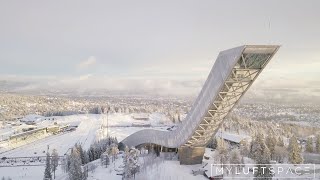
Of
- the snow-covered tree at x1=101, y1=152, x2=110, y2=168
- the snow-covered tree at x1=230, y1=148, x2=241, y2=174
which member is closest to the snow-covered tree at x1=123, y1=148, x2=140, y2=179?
the snow-covered tree at x1=101, y1=152, x2=110, y2=168

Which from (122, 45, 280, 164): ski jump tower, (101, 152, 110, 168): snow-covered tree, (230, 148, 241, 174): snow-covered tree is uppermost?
(122, 45, 280, 164): ski jump tower

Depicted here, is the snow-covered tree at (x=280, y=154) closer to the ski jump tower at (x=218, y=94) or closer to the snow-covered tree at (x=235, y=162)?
the snow-covered tree at (x=235, y=162)

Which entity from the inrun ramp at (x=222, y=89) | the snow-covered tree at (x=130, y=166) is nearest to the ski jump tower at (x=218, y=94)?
the inrun ramp at (x=222, y=89)

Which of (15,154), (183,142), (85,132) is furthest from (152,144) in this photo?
(85,132)

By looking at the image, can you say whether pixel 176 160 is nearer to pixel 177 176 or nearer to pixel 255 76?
pixel 177 176

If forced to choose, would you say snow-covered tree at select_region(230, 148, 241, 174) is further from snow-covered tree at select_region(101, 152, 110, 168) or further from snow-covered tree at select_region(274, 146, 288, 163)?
snow-covered tree at select_region(101, 152, 110, 168)

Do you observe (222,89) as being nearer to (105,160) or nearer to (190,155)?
(190,155)

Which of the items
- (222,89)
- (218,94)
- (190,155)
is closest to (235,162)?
(190,155)

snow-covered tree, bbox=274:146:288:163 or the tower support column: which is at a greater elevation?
the tower support column
